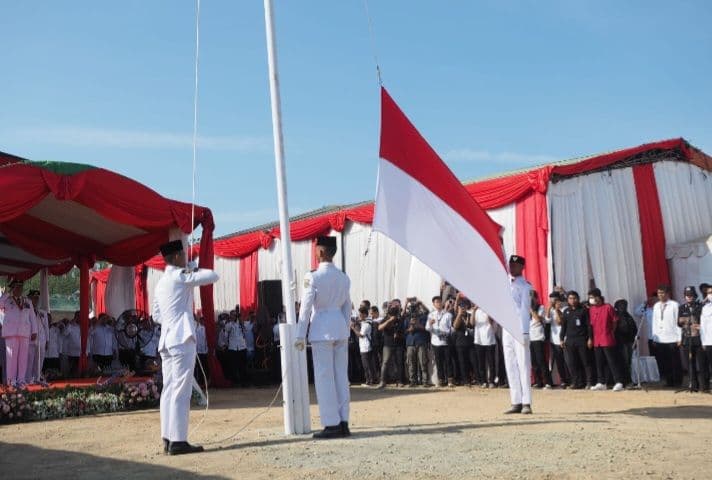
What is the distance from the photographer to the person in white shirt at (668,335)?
12.6 m

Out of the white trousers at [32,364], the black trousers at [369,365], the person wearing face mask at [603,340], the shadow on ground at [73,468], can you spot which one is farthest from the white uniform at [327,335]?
the black trousers at [369,365]

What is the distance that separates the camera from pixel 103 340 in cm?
1769

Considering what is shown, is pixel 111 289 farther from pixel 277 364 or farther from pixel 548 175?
pixel 548 175

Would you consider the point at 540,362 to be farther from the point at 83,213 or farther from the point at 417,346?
the point at 83,213

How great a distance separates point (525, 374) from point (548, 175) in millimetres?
5693

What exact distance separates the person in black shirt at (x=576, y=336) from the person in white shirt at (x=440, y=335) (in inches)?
88.6

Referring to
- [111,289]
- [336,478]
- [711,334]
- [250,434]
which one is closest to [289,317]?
[250,434]

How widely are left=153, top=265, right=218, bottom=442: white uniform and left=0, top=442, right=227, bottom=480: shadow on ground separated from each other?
48cm

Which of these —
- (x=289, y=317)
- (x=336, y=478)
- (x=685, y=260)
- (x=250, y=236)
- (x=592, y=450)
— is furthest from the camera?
(x=250, y=236)

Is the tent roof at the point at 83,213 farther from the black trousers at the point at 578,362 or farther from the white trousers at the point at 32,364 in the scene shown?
the black trousers at the point at 578,362

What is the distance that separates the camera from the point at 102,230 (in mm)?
14914

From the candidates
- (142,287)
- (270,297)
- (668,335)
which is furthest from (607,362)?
(142,287)

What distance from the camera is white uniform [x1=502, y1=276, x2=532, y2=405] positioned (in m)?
8.80

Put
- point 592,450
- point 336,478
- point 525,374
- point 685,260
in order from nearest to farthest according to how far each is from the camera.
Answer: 1. point 336,478
2. point 592,450
3. point 525,374
4. point 685,260
